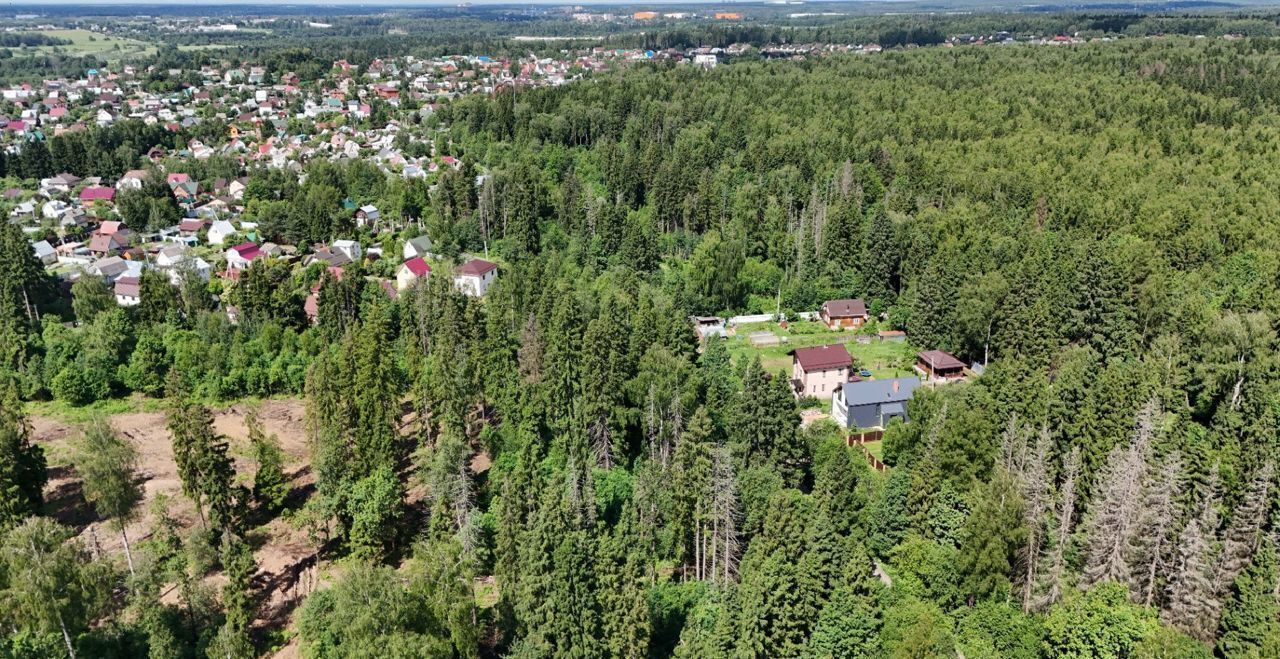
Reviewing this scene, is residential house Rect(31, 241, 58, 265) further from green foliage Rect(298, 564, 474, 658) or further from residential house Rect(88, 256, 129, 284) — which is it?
green foliage Rect(298, 564, 474, 658)

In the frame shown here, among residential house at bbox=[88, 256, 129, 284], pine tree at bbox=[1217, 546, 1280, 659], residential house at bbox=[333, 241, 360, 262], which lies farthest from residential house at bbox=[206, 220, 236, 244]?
pine tree at bbox=[1217, 546, 1280, 659]

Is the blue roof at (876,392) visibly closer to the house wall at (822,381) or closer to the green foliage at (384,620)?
the house wall at (822,381)

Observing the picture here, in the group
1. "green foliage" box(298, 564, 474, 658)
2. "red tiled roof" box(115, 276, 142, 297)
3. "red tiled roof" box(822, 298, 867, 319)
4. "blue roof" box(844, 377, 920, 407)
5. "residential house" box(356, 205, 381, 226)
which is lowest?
"blue roof" box(844, 377, 920, 407)

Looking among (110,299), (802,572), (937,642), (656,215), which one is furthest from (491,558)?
(656,215)

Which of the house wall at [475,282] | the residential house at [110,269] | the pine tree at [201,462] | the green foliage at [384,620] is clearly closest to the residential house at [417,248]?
the house wall at [475,282]

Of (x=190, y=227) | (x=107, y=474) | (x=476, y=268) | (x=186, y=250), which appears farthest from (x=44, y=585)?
(x=190, y=227)
